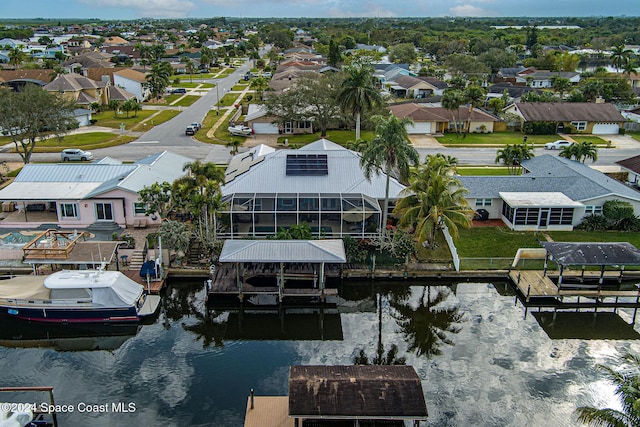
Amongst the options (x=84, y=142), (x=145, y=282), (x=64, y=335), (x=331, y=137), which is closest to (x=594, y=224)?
(x=145, y=282)

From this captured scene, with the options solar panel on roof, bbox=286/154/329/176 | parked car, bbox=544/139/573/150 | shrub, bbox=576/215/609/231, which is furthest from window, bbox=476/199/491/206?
parked car, bbox=544/139/573/150

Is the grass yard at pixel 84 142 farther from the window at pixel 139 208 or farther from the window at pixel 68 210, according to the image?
the window at pixel 139 208

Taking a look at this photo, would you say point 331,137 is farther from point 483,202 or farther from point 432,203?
point 432,203

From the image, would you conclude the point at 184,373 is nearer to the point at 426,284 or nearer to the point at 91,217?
the point at 426,284

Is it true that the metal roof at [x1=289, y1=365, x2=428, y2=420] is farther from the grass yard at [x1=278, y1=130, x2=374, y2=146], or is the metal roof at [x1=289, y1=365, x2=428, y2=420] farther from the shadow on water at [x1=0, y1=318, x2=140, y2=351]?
the grass yard at [x1=278, y1=130, x2=374, y2=146]

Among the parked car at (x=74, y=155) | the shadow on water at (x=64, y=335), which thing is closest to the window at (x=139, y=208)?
the shadow on water at (x=64, y=335)

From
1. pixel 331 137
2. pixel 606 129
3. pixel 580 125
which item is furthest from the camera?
pixel 606 129

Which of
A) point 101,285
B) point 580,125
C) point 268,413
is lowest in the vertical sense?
point 268,413
